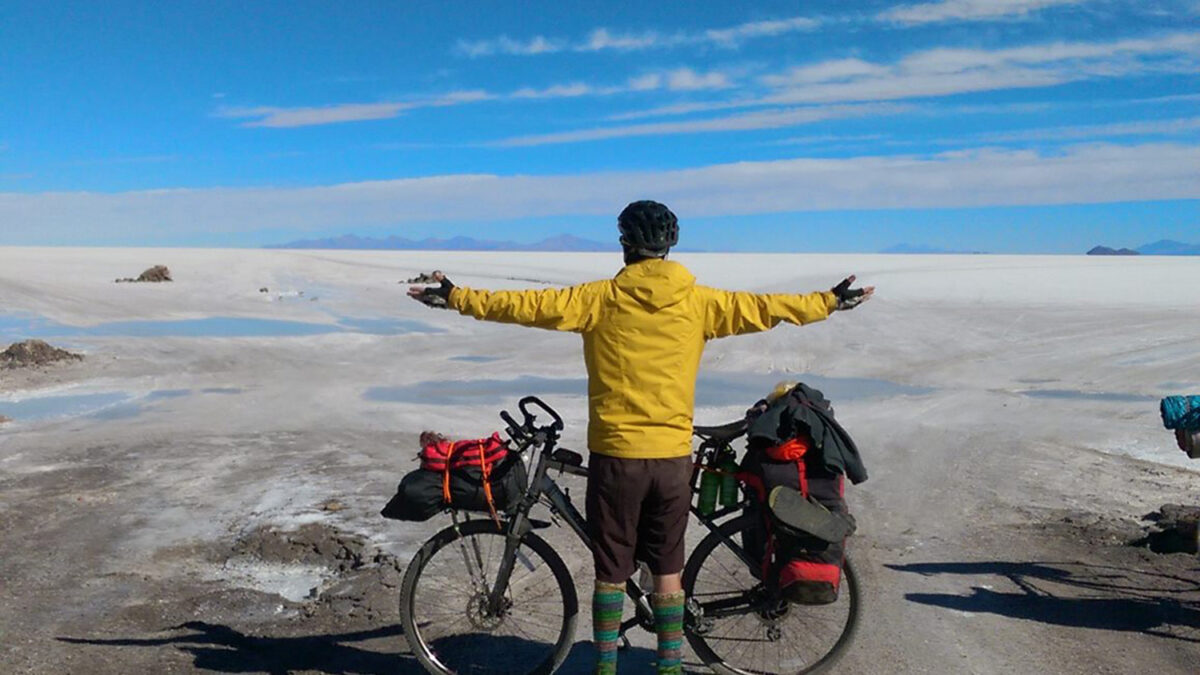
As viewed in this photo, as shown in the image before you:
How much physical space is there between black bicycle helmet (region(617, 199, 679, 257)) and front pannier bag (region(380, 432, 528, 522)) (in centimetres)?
112

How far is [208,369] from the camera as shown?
1605 centimetres

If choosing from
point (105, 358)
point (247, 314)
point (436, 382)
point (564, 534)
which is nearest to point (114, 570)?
point (564, 534)

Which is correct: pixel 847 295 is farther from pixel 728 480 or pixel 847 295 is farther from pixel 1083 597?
pixel 1083 597

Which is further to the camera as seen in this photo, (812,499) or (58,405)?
(58,405)

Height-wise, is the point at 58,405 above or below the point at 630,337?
below

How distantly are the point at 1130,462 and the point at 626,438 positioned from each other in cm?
762

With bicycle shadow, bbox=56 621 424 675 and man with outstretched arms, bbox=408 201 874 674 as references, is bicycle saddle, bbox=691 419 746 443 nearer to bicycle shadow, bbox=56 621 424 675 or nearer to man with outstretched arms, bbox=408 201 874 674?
man with outstretched arms, bbox=408 201 874 674

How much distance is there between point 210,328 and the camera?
2206cm

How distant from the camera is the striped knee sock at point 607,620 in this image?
4258 millimetres

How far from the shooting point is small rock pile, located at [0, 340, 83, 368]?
15.0 m

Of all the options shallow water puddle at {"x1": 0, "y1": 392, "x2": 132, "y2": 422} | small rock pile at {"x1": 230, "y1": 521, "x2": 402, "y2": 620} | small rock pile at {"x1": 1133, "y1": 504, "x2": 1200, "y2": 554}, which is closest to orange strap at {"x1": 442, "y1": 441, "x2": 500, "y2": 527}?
small rock pile at {"x1": 230, "y1": 521, "x2": 402, "y2": 620}

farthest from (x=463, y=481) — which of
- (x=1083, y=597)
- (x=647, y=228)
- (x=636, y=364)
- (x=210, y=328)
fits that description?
(x=210, y=328)

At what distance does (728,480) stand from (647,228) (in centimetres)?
129

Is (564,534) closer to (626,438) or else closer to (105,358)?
(626,438)
